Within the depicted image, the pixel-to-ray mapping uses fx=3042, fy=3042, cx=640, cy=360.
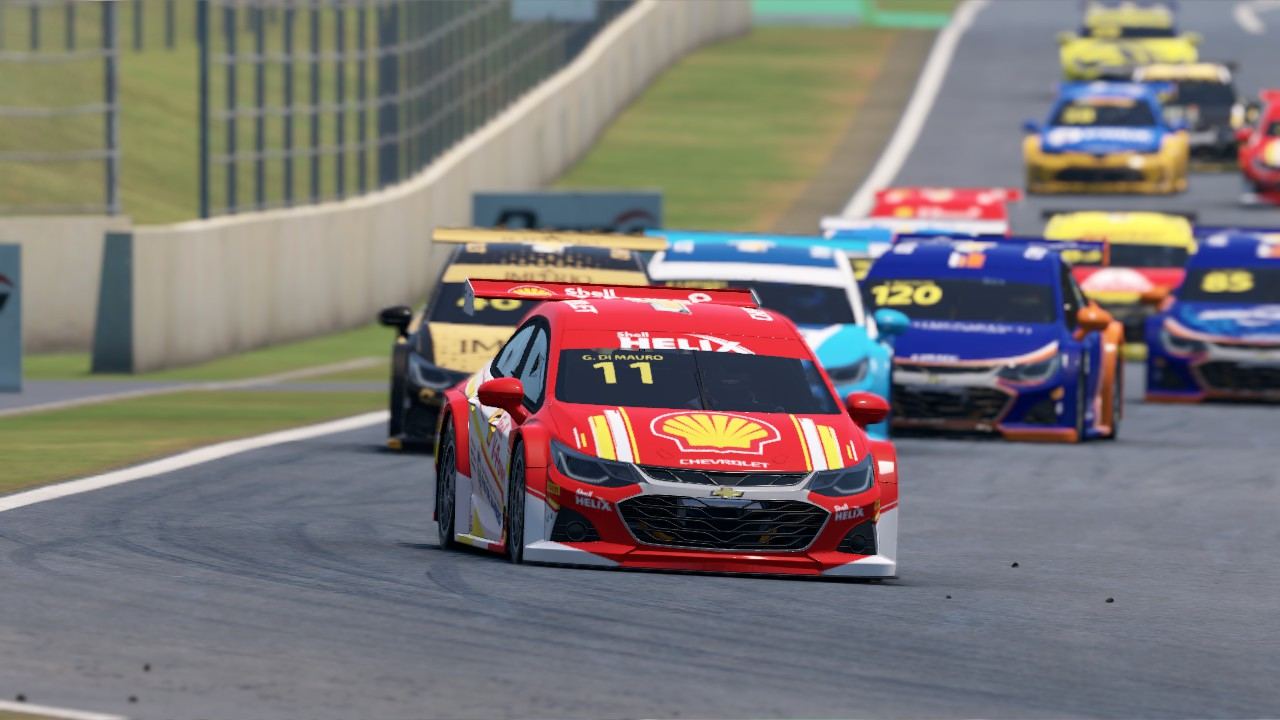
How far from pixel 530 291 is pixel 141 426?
7.35m

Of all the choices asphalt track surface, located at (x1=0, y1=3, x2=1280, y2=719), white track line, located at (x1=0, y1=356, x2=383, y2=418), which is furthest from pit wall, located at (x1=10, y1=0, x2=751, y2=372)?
asphalt track surface, located at (x1=0, y1=3, x2=1280, y2=719)

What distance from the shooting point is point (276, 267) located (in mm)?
32812

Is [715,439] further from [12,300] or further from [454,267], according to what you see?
[12,300]

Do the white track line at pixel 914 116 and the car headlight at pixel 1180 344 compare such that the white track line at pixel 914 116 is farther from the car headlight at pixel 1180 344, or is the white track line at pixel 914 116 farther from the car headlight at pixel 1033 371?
the car headlight at pixel 1033 371

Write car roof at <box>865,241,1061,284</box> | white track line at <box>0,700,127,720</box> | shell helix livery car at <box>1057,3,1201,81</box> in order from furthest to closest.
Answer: shell helix livery car at <box>1057,3,1201,81</box>
car roof at <box>865,241,1061,284</box>
white track line at <box>0,700,127,720</box>

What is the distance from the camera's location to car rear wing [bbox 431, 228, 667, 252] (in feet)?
69.9

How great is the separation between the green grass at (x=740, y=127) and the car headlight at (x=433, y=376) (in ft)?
74.2

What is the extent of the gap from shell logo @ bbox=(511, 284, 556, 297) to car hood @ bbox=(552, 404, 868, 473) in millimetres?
1456

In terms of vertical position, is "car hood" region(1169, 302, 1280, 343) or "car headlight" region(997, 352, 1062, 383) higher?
"car headlight" region(997, 352, 1062, 383)

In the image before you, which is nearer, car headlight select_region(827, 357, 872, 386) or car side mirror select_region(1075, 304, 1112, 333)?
car headlight select_region(827, 357, 872, 386)

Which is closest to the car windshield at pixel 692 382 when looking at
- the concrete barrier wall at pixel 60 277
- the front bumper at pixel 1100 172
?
the concrete barrier wall at pixel 60 277

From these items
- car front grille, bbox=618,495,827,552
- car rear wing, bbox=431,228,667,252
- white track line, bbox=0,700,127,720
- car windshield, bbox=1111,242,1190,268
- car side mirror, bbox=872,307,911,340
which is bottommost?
car windshield, bbox=1111,242,1190,268

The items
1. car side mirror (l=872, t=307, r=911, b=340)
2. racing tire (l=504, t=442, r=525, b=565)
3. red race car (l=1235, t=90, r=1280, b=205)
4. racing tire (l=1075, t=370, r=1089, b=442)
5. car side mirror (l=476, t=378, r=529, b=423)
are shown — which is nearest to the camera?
racing tire (l=504, t=442, r=525, b=565)

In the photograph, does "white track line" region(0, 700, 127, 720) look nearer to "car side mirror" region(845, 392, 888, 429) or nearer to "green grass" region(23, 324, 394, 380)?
"car side mirror" region(845, 392, 888, 429)
